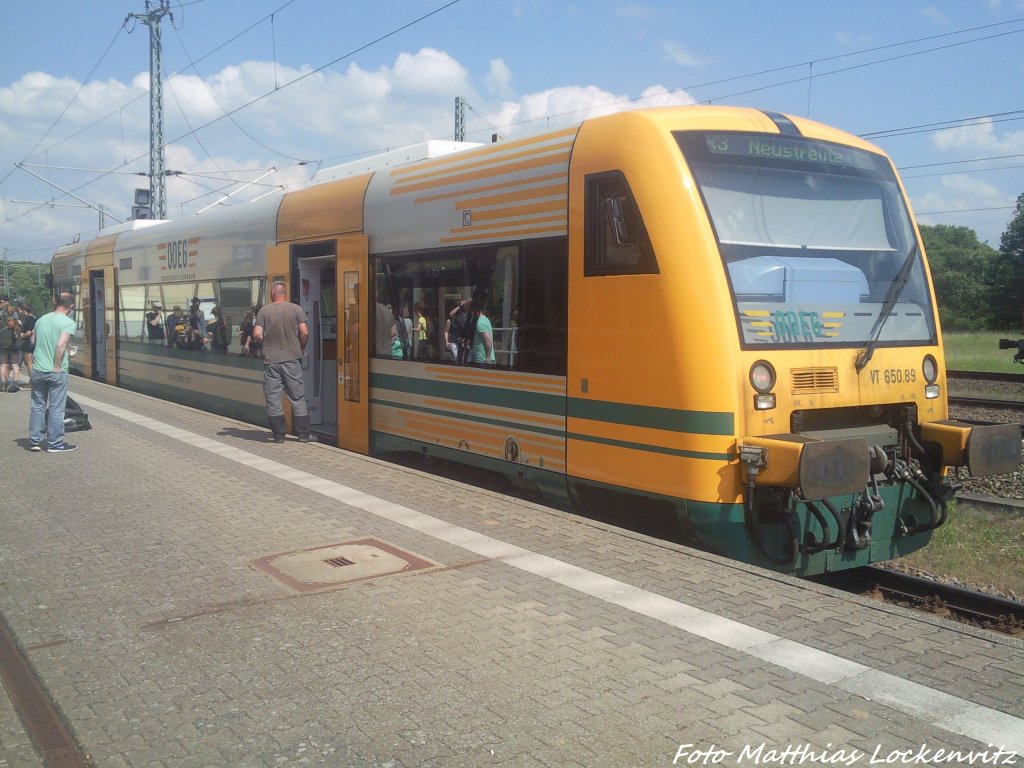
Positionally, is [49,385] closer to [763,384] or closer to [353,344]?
[353,344]

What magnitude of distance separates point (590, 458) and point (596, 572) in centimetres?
126

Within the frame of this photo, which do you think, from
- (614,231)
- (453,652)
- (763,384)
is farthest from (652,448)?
(453,652)

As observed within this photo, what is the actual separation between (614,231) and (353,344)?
14.5 feet

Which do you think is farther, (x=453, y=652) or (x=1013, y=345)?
(x=1013, y=345)

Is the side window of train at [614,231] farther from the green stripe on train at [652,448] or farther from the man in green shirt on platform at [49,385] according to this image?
the man in green shirt on platform at [49,385]

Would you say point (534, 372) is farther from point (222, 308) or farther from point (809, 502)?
point (222, 308)

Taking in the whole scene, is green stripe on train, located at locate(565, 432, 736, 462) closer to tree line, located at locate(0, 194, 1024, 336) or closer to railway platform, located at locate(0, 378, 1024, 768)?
railway platform, located at locate(0, 378, 1024, 768)

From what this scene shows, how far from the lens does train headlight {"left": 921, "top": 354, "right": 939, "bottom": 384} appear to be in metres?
6.60

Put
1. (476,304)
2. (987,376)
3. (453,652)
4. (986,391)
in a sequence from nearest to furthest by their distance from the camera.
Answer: (453,652)
(476,304)
(986,391)
(987,376)

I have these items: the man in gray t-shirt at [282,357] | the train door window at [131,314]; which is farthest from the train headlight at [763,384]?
the train door window at [131,314]

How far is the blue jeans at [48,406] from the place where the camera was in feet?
33.4

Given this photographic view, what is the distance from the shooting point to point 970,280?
6669 centimetres

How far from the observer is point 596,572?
554cm

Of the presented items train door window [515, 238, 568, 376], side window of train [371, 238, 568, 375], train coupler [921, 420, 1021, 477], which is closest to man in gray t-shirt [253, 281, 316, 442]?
side window of train [371, 238, 568, 375]
